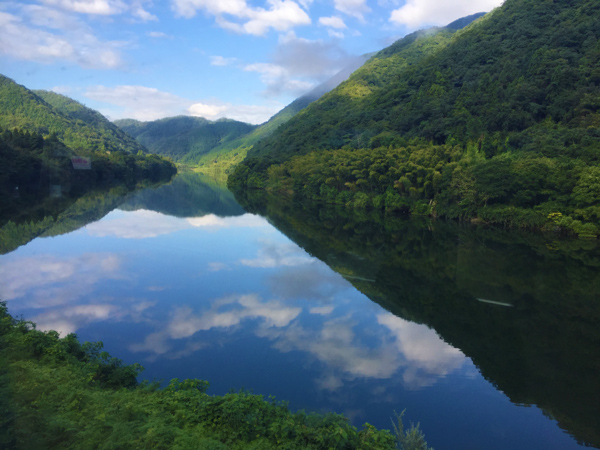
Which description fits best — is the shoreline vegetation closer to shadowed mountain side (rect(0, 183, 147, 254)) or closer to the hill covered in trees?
shadowed mountain side (rect(0, 183, 147, 254))

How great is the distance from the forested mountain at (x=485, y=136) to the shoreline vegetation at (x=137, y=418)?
87.7 feet

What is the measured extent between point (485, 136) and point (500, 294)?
91.9ft

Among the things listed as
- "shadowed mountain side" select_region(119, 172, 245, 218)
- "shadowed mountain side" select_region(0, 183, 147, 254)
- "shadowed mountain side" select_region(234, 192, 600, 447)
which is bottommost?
"shadowed mountain side" select_region(234, 192, 600, 447)

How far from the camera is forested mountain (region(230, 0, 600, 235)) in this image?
28.7 meters

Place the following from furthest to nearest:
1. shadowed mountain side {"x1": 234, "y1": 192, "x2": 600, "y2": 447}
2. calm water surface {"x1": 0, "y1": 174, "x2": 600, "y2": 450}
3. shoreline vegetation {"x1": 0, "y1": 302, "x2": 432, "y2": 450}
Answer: shadowed mountain side {"x1": 234, "y1": 192, "x2": 600, "y2": 447} → calm water surface {"x1": 0, "y1": 174, "x2": 600, "y2": 450} → shoreline vegetation {"x1": 0, "y1": 302, "x2": 432, "y2": 450}

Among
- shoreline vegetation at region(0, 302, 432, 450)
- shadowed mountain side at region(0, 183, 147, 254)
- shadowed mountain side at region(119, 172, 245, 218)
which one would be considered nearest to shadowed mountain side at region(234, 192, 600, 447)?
shoreline vegetation at region(0, 302, 432, 450)

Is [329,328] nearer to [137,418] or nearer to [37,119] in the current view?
[137,418]

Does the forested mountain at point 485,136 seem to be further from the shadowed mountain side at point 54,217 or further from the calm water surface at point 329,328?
the shadowed mountain side at point 54,217

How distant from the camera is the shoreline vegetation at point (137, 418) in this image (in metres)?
4.71

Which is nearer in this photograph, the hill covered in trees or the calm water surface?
the calm water surface

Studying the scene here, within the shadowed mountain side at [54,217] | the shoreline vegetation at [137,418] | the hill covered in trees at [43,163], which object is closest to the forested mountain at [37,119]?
the hill covered in trees at [43,163]

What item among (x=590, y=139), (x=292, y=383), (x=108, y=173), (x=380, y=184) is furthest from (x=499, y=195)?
(x=108, y=173)

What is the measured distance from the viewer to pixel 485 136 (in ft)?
128

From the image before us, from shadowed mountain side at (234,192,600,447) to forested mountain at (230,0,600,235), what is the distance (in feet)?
12.6
